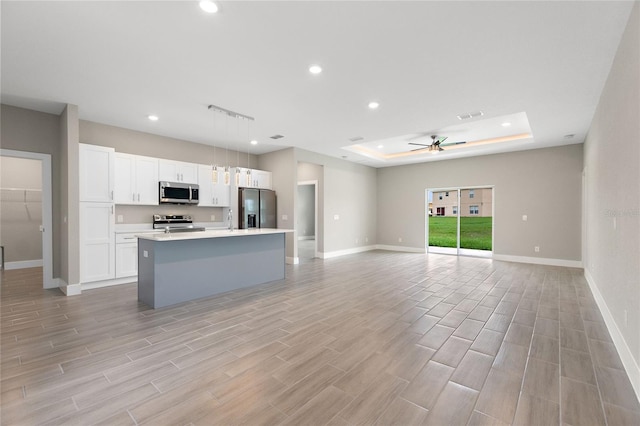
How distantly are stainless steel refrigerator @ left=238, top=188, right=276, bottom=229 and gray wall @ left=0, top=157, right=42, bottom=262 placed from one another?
16.5ft

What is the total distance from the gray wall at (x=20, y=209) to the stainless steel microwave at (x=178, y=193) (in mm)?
3989

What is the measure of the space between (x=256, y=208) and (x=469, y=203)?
6239 millimetres

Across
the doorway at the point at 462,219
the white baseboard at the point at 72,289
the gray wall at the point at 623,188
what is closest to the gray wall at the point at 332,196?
the doorway at the point at 462,219

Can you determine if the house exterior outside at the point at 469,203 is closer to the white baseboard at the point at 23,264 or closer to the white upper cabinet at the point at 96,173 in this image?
the white upper cabinet at the point at 96,173

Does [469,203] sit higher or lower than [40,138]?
lower

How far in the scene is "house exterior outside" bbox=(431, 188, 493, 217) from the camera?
325 inches

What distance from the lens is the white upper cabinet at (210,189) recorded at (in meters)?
6.36

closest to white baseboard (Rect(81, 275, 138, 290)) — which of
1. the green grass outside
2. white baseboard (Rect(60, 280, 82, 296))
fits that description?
white baseboard (Rect(60, 280, 82, 296))

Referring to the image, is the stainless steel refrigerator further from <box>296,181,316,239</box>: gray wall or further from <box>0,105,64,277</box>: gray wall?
<box>296,181,316,239</box>: gray wall

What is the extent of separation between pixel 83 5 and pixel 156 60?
2.68 feet

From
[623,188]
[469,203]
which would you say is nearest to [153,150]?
[623,188]

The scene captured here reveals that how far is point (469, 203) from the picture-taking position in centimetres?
837

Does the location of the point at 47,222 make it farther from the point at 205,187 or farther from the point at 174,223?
the point at 205,187

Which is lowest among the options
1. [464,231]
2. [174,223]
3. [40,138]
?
[464,231]
